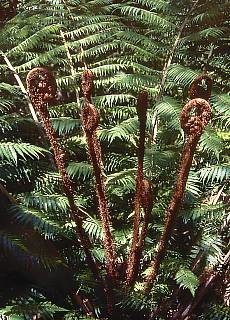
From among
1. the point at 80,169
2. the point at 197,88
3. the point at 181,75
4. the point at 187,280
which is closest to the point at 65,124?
the point at 80,169

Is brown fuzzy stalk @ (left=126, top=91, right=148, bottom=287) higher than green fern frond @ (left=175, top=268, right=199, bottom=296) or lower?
higher

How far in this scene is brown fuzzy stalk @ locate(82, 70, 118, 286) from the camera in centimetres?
168

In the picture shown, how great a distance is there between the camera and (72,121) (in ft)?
8.63

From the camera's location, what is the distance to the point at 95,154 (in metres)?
1.71

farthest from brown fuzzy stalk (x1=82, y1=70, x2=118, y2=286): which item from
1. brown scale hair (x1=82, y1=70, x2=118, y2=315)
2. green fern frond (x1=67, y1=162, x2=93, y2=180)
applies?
green fern frond (x1=67, y1=162, x2=93, y2=180)

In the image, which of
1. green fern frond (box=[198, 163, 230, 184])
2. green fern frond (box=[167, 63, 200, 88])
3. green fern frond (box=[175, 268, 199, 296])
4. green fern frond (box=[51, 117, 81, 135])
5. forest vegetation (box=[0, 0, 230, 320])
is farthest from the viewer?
green fern frond (box=[167, 63, 200, 88])

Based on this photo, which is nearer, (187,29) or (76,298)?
(76,298)

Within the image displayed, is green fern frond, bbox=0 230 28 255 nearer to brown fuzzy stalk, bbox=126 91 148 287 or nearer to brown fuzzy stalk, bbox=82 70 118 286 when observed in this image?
brown fuzzy stalk, bbox=82 70 118 286

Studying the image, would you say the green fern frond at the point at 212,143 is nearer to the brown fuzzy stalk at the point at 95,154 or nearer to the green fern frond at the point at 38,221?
the brown fuzzy stalk at the point at 95,154

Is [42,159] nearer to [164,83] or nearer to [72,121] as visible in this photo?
[72,121]

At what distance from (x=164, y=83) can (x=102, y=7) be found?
1.00m

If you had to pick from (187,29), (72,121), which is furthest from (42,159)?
(187,29)

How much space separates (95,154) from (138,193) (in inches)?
10.2

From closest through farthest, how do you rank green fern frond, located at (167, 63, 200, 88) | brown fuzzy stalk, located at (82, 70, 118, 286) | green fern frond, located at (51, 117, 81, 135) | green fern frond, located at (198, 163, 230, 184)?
brown fuzzy stalk, located at (82, 70, 118, 286) < green fern frond, located at (198, 163, 230, 184) < green fern frond, located at (51, 117, 81, 135) < green fern frond, located at (167, 63, 200, 88)
